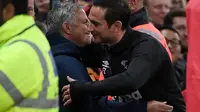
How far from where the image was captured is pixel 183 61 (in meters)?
8.09

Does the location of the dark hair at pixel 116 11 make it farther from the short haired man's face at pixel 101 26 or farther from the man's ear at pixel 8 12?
the man's ear at pixel 8 12

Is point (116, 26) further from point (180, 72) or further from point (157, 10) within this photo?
point (157, 10)

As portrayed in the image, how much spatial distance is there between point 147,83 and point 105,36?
438 millimetres

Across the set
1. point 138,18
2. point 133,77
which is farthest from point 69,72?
point 138,18

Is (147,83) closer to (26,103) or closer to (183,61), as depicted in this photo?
(26,103)

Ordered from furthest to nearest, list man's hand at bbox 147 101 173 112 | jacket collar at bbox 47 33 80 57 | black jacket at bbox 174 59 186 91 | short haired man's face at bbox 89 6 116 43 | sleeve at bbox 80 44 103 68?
black jacket at bbox 174 59 186 91 < sleeve at bbox 80 44 103 68 < jacket collar at bbox 47 33 80 57 < short haired man's face at bbox 89 6 116 43 < man's hand at bbox 147 101 173 112

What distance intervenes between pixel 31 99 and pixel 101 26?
1.46 m

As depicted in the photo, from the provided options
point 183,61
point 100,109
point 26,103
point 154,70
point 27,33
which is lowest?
point 183,61

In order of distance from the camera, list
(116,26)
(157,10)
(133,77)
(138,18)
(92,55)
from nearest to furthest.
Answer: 1. (133,77)
2. (116,26)
3. (92,55)
4. (138,18)
5. (157,10)

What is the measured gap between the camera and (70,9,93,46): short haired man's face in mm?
5270

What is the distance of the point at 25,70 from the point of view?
141 inches

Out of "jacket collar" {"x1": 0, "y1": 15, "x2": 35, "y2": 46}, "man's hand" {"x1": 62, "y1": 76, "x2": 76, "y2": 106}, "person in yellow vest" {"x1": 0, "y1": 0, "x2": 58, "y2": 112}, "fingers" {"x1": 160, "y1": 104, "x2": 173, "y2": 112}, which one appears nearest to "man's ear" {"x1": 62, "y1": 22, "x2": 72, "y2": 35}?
"man's hand" {"x1": 62, "y1": 76, "x2": 76, "y2": 106}

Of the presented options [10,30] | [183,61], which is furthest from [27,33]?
[183,61]

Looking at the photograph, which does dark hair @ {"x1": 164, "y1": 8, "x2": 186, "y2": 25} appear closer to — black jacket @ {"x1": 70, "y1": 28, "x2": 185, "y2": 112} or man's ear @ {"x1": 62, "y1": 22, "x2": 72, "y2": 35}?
man's ear @ {"x1": 62, "y1": 22, "x2": 72, "y2": 35}
